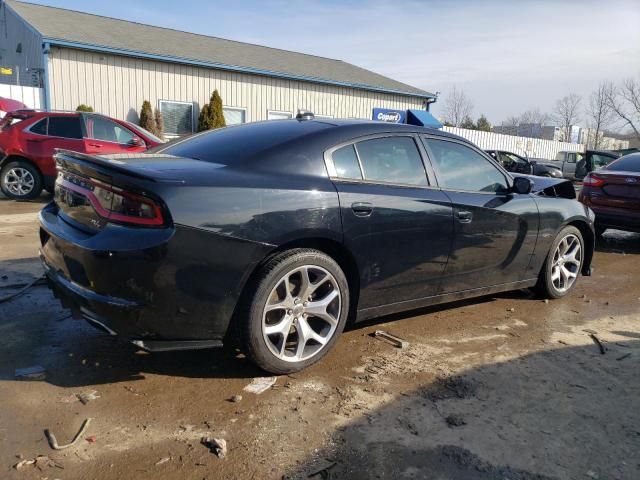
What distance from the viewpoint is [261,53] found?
856 inches

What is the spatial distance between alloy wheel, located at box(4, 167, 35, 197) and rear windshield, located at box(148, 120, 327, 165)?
23.5ft

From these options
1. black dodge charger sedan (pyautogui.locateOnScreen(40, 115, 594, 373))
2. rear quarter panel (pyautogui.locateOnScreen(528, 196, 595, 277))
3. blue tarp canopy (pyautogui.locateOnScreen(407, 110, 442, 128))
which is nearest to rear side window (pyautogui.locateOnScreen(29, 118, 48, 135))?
black dodge charger sedan (pyautogui.locateOnScreen(40, 115, 594, 373))

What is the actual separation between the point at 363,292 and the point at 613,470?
168 centimetres

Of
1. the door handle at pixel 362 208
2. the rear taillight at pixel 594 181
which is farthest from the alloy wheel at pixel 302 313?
the rear taillight at pixel 594 181

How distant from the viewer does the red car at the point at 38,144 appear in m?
9.74

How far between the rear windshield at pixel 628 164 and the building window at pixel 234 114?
12.5m

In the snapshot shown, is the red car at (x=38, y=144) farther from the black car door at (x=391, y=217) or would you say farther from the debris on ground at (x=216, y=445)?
the debris on ground at (x=216, y=445)

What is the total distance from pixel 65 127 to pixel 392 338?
8473 millimetres

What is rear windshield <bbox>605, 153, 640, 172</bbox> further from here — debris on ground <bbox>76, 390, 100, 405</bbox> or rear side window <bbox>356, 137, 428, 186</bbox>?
debris on ground <bbox>76, 390, 100, 405</bbox>

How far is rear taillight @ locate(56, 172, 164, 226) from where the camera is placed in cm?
275

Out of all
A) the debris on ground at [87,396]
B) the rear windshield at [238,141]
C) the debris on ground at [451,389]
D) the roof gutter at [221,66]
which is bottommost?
the debris on ground at [451,389]

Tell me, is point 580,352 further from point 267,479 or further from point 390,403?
point 267,479

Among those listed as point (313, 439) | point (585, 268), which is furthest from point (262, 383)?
point (585, 268)

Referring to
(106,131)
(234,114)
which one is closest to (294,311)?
(106,131)
